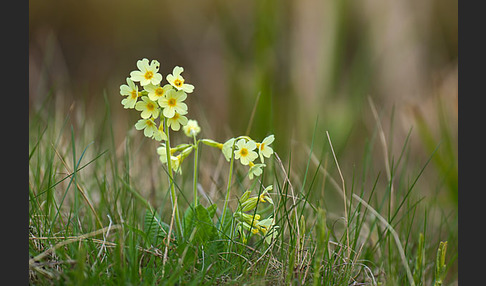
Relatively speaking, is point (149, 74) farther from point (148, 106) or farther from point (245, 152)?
point (245, 152)

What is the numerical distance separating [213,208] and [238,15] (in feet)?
14.4

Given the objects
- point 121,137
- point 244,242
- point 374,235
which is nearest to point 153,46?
point 121,137

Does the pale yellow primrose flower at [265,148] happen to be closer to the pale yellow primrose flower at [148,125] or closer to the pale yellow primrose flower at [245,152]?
the pale yellow primrose flower at [245,152]

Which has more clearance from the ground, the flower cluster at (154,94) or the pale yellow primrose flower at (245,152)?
the flower cluster at (154,94)

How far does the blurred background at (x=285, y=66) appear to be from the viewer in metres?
2.46

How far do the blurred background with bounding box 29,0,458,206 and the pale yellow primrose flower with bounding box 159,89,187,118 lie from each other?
37 cm

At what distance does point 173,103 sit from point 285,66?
2.14 metres

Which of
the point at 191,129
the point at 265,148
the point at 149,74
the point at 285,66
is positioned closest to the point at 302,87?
the point at 285,66

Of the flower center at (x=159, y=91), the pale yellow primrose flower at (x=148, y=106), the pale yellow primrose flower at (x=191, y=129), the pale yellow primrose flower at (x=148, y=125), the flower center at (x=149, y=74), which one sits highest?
the flower center at (x=149, y=74)

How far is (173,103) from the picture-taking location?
1.26 m

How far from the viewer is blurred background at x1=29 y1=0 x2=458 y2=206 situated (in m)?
2.46

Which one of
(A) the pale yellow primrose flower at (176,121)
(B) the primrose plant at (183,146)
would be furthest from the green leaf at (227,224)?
(A) the pale yellow primrose flower at (176,121)

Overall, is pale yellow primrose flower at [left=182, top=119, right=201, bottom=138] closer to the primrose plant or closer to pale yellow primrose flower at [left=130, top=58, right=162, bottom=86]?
the primrose plant

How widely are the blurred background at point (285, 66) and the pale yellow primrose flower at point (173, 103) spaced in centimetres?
37
